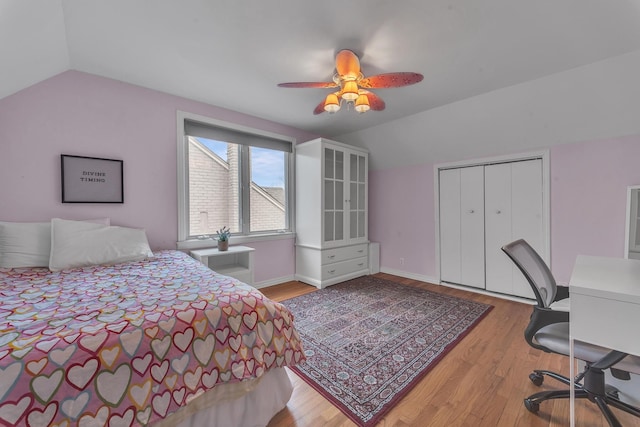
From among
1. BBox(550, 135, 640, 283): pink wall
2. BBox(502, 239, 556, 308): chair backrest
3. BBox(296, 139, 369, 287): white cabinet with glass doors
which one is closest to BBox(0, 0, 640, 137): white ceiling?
BBox(550, 135, 640, 283): pink wall

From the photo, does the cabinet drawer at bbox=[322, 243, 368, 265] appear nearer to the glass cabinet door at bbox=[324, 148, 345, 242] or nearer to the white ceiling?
the glass cabinet door at bbox=[324, 148, 345, 242]

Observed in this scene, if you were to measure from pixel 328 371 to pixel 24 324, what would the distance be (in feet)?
5.26

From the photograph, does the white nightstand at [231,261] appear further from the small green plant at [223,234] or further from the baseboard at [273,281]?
the baseboard at [273,281]

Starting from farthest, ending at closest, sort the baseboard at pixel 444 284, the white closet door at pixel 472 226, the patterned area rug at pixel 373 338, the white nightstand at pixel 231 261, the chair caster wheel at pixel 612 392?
the white closet door at pixel 472 226, the baseboard at pixel 444 284, the white nightstand at pixel 231 261, the patterned area rug at pixel 373 338, the chair caster wheel at pixel 612 392

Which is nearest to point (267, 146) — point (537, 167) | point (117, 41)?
point (117, 41)

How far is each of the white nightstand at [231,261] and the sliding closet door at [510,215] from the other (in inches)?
120

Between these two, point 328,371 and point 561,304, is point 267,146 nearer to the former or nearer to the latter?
point 328,371

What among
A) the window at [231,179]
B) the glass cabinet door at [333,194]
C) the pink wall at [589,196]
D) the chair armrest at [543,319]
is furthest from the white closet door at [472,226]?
the window at [231,179]

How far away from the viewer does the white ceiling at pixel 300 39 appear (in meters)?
1.60

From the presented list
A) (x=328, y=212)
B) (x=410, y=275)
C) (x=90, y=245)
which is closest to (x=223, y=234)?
(x=90, y=245)

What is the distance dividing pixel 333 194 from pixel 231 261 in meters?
1.71

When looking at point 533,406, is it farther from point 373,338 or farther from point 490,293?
point 490,293

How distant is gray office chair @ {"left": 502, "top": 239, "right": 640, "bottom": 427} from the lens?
3.87 ft

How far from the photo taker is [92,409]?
881mm
